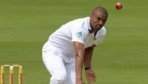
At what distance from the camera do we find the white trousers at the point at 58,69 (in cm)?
944

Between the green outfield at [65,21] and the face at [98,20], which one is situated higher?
the face at [98,20]

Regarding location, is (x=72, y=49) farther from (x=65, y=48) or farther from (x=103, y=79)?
(x=103, y=79)

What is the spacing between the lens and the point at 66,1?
26.0 m

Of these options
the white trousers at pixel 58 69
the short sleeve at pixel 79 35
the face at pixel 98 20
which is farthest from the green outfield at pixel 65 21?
the face at pixel 98 20

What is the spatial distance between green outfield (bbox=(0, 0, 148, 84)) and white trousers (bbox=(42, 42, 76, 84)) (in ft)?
9.38

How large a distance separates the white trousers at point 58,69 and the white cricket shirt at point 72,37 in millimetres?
116

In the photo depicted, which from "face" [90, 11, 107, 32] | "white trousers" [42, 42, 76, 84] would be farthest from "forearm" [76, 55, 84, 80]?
"white trousers" [42, 42, 76, 84]

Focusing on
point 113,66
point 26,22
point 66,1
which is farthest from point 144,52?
point 66,1

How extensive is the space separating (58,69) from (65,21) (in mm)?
12113

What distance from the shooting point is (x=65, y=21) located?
21562mm

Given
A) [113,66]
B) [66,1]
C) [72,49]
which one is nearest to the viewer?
[72,49]

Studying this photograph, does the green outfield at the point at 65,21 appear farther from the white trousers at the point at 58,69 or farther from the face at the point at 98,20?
the face at the point at 98,20

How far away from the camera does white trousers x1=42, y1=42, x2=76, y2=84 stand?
944 centimetres

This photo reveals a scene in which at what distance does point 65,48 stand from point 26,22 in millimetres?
12020
